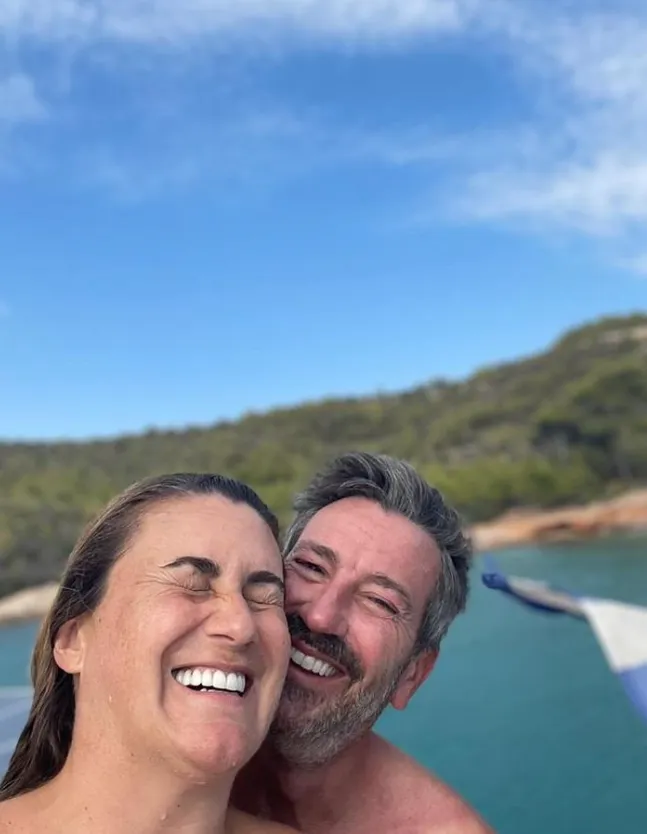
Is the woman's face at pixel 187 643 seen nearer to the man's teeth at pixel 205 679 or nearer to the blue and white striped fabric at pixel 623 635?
the man's teeth at pixel 205 679

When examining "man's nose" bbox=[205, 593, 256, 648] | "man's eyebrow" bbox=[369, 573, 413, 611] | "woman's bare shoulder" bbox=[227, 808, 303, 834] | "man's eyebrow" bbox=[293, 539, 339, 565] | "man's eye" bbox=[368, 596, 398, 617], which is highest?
"man's eyebrow" bbox=[293, 539, 339, 565]

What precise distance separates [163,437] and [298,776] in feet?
95.2

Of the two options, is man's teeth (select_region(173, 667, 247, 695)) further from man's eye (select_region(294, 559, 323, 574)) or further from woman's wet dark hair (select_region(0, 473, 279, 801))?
man's eye (select_region(294, 559, 323, 574))

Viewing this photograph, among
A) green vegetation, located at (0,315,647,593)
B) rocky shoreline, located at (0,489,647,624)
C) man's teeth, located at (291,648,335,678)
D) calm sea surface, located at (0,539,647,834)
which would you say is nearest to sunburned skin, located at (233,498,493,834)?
man's teeth, located at (291,648,335,678)

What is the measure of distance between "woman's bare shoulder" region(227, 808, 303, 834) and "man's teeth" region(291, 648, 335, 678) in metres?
0.17

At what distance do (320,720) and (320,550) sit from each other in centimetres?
21

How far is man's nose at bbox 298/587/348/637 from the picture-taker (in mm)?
1077

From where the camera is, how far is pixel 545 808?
502 cm

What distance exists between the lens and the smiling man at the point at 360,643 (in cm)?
109

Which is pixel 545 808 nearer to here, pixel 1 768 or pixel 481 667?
pixel 481 667

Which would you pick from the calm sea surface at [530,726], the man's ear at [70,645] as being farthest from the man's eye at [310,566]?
the calm sea surface at [530,726]

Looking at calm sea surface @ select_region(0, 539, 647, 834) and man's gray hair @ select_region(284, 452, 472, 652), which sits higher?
man's gray hair @ select_region(284, 452, 472, 652)

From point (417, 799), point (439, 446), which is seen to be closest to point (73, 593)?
point (417, 799)

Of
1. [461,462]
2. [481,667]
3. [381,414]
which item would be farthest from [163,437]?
[481,667]
